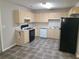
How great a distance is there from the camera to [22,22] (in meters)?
5.38

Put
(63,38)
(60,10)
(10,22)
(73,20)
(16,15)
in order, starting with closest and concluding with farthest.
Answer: (73,20) < (63,38) < (10,22) < (16,15) < (60,10)

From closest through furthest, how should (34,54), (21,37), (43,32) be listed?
(34,54) → (21,37) → (43,32)

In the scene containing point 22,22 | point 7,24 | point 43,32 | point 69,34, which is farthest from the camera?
point 43,32

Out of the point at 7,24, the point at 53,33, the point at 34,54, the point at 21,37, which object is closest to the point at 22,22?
the point at 21,37

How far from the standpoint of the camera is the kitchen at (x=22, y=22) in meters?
4.26

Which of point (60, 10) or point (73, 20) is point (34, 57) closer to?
point (73, 20)

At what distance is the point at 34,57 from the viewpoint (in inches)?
139

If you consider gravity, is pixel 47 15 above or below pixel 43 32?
above

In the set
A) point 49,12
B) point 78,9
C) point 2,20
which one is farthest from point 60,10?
point 2,20

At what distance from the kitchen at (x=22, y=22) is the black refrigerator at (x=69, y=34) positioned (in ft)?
3.47

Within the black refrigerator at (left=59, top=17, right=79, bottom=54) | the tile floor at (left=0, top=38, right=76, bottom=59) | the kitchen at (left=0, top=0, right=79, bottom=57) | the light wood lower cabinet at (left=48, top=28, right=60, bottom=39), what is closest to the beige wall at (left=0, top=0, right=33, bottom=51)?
the kitchen at (left=0, top=0, right=79, bottom=57)

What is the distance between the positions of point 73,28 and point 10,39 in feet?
11.1

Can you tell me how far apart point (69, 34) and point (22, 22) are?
2969 millimetres

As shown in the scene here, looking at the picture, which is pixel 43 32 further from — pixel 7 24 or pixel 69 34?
pixel 7 24
